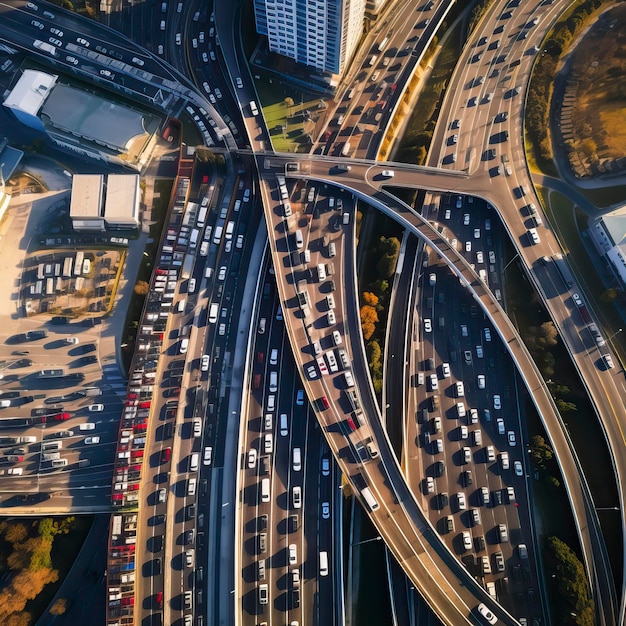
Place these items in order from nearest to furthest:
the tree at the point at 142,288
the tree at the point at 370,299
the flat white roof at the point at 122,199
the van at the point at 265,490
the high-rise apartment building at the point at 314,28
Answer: the van at the point at 265,490, the high-rise apartment building at the point at 314,28, the tree at the point at 370,299, the tree at the point at 142,288, the flat white roof at the point at 122,199

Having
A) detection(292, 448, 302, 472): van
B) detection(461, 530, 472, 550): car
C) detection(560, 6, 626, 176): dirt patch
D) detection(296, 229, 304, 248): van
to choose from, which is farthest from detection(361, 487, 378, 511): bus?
detection(560, 6, 626, 176): dirt patch

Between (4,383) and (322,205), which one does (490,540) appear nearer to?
(322,205)

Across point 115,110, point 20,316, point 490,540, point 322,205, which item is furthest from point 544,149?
point 20,316

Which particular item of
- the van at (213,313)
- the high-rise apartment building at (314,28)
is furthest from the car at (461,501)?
the high-rise apartment building at (314,28)

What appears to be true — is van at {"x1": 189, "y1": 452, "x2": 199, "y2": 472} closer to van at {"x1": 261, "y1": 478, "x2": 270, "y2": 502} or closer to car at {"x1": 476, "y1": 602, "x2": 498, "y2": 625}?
van at {"x1": 261, "y1": 478, "x2": 270, "y2": 502}

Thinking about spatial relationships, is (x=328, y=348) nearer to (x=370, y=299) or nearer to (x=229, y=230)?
(x=370, y=299)

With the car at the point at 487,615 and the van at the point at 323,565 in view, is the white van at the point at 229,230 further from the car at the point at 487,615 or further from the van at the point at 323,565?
the car at the point at 487,615
